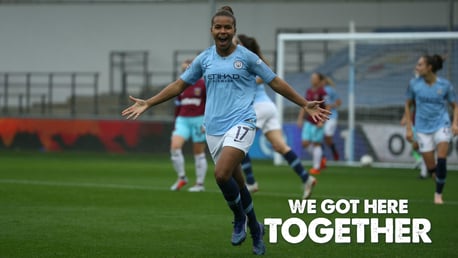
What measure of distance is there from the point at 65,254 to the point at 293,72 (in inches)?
975

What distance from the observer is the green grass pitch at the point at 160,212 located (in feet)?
32.3

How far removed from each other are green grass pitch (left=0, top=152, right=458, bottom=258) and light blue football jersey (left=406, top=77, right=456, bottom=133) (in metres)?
1.20

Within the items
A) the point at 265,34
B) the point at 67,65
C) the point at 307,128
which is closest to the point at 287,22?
the point at 265,34

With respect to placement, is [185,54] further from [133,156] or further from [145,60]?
[133,156]

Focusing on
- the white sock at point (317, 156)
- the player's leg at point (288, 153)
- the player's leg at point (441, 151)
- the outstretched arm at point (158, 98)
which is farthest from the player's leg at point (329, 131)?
the outstretched arm at point (158, 98)

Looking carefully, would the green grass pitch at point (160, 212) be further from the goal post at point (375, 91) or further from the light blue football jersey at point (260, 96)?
the goal post at point (375, 91)

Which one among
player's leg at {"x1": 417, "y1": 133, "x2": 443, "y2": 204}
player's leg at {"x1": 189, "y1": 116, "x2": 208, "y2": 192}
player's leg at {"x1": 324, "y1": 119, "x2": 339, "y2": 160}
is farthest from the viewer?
player's leg at {"x1": 324, "y1": 119, "x2": 339, "y2": 160}

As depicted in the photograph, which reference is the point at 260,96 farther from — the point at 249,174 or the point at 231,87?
the point at 231,87

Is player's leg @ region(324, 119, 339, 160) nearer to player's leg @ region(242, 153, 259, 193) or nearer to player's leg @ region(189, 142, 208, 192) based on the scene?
player's leg @ region(189, 142, 208, 192)

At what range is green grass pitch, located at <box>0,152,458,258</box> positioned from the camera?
9844 millimetres

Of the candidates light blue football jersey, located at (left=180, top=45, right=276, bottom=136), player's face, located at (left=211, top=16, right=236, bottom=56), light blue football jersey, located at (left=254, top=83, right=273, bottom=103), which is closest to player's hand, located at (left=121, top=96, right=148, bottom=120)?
light blue football jersey, located at (left=180, top=45, right=276, bottom=136)

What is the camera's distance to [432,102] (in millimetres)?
15258

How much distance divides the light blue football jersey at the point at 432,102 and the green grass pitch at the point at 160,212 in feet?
3.92

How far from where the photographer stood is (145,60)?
3703 centimetres
